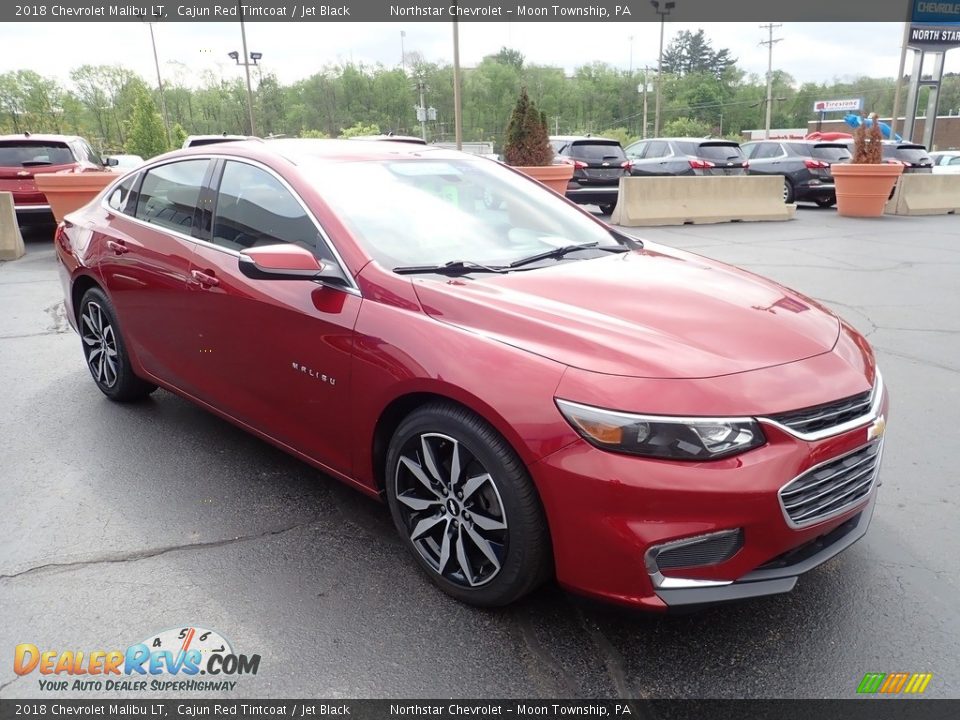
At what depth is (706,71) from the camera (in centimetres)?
11869

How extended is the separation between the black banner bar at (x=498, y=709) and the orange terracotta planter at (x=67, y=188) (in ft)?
34.2

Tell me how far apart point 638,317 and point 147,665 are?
2048mm

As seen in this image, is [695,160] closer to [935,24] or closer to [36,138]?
[36,138]

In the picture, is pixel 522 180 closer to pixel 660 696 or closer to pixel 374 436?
pixel 374 436

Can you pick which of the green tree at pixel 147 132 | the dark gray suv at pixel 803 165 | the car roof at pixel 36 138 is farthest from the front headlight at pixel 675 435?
the green tree at pixel 147 132

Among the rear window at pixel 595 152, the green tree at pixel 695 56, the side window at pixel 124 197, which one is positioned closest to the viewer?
the side window at pixel 124 197

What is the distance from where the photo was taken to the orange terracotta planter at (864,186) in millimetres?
14750

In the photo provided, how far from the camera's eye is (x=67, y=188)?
11.1 m

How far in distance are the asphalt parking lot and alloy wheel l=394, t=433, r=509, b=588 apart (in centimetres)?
17

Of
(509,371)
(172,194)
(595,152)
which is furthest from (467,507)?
(595,152)

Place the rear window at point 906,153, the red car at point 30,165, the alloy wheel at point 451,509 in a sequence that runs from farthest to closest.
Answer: the rear window at point 906,153 → the red car at point 30,165 → the alloy wheel at point 451,509

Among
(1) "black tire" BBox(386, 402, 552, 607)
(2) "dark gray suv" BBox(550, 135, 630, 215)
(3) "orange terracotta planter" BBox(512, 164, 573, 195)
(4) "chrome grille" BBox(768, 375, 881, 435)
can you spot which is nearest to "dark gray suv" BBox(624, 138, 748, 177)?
(2) "dark gray suv" BBox(550, 135, 630, 215)

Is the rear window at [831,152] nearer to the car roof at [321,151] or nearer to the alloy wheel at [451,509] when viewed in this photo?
the car roof at [321,151]

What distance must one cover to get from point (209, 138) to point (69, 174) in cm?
220
